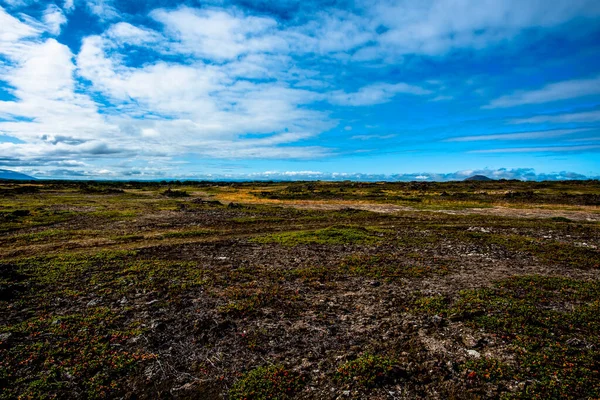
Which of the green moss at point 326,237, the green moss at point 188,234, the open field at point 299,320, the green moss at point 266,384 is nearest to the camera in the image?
the green moss at point 266,384

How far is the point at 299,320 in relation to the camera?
11570 mm

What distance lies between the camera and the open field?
26.5ft

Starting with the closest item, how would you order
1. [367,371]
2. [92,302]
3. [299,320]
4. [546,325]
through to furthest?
[367,371]
[546,325]
[299,320]
[92,302]

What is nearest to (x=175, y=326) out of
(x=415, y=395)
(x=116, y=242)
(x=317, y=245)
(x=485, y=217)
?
(x=415, y=395)

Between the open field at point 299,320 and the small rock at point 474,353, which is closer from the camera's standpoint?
the open field at point 299,320

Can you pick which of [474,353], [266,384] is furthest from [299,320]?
[474,353]

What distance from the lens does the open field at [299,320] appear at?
8.08m

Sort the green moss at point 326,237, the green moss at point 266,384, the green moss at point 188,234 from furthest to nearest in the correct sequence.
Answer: the green moss at point 188,234
the green moss at point 326,237
the green moss at point 266,384

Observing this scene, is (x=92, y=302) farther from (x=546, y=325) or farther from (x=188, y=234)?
(x=546, y=325)

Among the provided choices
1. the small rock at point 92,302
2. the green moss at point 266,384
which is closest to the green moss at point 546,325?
the green moss at point 266,384

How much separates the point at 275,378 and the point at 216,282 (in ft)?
25.8

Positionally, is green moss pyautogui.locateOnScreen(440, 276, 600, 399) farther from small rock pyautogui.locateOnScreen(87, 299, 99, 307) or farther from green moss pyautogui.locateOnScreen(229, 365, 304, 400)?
small rock pyautogui.locateOnScreen(87, 299, 99, 307)

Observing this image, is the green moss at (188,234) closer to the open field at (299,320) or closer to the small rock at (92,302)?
the open field at (299,320)

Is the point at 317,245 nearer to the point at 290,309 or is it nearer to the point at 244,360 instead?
the point at 290,309
